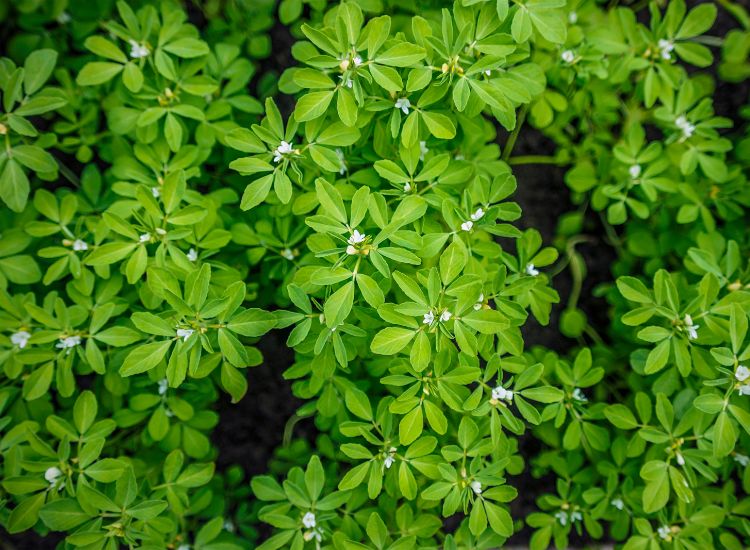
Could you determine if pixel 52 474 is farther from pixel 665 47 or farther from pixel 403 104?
pixel 665 47

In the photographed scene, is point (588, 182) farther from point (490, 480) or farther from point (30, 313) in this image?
point (30, 313)

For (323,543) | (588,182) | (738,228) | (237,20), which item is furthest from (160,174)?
(738,228)

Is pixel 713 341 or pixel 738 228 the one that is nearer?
pixel 713 341

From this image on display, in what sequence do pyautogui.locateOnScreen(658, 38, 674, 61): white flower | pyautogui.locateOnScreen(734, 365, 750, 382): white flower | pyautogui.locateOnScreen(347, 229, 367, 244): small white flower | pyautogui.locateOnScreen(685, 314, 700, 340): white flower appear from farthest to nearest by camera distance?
1. pyautogui.locateOnScreen(658, 38, 674, 61): white flower
2. pyautogui.locateOnScreen(685, 314, 700, 340): white flower
3. pyautogui.locateOnScreen(734, 365, 750, 382): white flower
4. pyautogui.locateOnScreen(347, 229, 367, 244): small white flower

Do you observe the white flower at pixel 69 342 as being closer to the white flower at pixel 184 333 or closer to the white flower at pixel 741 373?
the white flower at pixel 184 333

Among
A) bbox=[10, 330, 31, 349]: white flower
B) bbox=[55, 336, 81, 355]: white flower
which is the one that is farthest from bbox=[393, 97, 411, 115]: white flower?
bbox=[10, 330, 31, 349]: white flower

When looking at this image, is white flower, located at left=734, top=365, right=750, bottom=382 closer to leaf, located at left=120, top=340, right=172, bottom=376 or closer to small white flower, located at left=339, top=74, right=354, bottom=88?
small white flower, located at left=339, top=74, right=354, bottom=88
